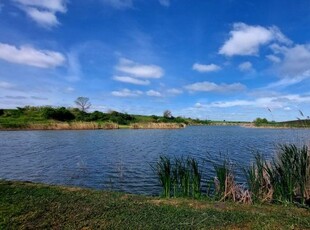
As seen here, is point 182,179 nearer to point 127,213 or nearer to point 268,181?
point 268,181

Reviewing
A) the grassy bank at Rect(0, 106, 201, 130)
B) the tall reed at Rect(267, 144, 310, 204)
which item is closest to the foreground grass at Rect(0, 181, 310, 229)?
the tall reed at Rect(267, 144, 310, 204)

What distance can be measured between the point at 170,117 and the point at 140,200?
115 meters

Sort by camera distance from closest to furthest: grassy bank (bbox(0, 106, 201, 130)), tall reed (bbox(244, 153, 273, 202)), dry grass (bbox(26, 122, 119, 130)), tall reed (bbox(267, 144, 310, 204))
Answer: tall reed (bbox(267, 144, 310, 204))
tall reed (bbox(244, 153, 273, 202))
dry grass (bbox(26, 122, 119, 130))
grassy bank (bbox(0, 106, 201, 130))

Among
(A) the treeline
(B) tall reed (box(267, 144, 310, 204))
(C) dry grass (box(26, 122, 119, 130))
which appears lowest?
(B) tall reed (box(267, 144, 310, 204))

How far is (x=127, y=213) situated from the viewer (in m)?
6.81

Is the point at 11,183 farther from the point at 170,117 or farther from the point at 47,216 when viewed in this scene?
the point at 170,117

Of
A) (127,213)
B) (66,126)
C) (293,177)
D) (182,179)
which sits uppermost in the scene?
(66,126)

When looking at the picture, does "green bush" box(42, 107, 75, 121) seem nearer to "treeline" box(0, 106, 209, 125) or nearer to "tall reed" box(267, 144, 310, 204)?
"treeline" box(0, 106, 209, 125)

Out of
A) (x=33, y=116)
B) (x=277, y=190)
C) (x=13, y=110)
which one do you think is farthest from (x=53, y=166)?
(x=13, y=110)

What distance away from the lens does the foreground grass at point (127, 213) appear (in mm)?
6121

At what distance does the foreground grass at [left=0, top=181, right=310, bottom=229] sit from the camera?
6.12 m

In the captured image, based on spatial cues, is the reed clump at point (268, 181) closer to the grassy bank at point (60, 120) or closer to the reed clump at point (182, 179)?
the reed clump at point (182, 179)

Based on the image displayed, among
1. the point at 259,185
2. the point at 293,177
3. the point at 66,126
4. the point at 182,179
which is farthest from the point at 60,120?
the point at 293,177

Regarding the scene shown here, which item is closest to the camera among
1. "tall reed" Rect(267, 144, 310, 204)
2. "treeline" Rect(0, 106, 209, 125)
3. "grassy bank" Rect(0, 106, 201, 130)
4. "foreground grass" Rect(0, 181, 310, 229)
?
"foreground grass" Rect(0, 181, 310, 229)
